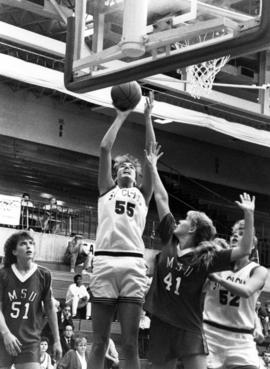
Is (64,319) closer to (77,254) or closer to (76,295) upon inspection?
(76,295)

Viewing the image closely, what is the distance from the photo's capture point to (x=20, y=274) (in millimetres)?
6402

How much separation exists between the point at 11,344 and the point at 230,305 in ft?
5.48

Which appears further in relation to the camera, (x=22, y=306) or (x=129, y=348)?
(x=22, y=306)

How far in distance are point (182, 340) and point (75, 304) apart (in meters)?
9.78

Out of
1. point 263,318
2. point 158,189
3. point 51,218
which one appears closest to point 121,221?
point 158,189

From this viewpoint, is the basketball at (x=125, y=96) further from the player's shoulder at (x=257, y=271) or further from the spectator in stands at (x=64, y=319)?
the spectator in stands at (x=64, y=319)

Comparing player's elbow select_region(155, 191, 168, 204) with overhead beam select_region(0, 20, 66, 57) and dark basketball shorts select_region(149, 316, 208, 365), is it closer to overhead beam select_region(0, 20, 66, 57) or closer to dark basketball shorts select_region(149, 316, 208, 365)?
dark basketball shorts select_region(149, 316, 208, 365)

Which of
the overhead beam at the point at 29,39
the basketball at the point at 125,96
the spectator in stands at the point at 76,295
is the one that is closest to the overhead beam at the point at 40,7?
the overhead beam at the point at 29,39

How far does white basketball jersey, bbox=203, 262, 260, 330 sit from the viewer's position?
5.99 metres

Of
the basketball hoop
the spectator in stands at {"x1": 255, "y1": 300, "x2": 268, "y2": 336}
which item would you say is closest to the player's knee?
the basketball hoop

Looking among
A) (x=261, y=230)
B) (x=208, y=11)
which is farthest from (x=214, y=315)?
(x=261, y=230)

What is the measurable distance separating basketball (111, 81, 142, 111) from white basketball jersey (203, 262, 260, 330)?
1.51 m

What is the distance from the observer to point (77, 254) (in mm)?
17906

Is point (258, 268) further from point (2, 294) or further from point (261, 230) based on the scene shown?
point (261, 230)
